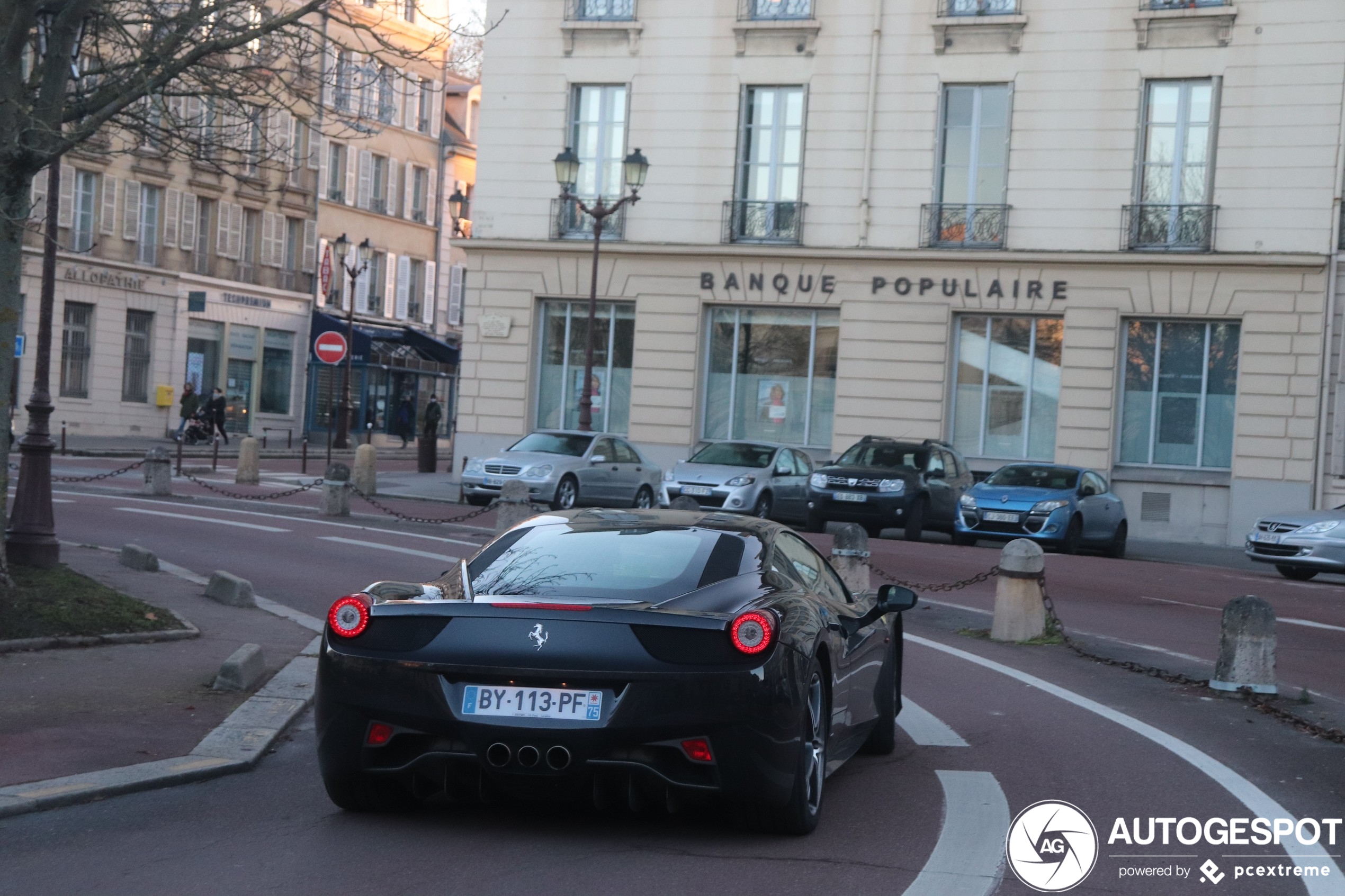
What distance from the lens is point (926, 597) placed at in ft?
55.0

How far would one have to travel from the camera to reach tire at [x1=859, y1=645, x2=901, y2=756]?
7750 mm

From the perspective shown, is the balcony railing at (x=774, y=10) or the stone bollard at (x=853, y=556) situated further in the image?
the balcony railing at (x=774, y=10)

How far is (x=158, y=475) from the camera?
26375 mm

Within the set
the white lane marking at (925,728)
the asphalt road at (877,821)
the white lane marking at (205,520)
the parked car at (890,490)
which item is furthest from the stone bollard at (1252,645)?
the parked car at (890,490)

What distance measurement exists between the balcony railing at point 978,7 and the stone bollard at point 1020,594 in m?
20.3

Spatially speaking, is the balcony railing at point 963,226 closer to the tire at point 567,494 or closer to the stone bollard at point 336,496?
the tire at point 567,494

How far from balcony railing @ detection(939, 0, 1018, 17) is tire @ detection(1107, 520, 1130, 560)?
11.3m

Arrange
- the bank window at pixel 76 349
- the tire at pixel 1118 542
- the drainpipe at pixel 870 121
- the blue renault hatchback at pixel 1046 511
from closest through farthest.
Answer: the blue renault hatchback at pixel 1046 511
the tire at pixel 1118 542
the drainpipe at pixel 870 121
the bank window at pixel 76 349

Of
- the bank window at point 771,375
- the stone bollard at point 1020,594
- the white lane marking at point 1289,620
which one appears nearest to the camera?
the stone bollard at point 1020,594

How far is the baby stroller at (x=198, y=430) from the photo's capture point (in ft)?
154

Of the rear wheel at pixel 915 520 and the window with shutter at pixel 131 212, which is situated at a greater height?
the window with shutter at pixel 131 212

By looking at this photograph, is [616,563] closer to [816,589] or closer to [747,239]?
[816,589]

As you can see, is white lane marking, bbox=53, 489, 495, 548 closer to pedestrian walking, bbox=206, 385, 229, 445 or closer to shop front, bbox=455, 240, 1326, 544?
shop front, bbox=455, 240, 1326, 544

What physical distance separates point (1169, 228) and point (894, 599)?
2444 cm
